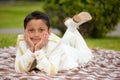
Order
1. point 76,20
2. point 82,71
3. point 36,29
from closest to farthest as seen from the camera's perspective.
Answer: point 36,29
point 82,71
point 76,20

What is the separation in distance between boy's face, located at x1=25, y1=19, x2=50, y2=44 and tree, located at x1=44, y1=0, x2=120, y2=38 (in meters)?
6.89

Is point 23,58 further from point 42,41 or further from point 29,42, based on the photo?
point 42,41

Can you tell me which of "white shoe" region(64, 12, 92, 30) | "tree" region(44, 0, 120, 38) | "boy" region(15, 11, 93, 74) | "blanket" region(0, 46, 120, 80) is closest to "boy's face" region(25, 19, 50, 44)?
"boy" region(15, 11, 93, 74)

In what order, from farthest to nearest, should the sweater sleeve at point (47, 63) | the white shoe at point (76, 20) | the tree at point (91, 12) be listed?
the tree at point (91, 12)
the white shoe at point (76, 20)
the sweater sleeve at point (47, 63)

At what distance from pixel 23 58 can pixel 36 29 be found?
46 centimetres

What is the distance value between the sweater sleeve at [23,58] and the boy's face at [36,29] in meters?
0.20

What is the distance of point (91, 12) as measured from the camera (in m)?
12.9

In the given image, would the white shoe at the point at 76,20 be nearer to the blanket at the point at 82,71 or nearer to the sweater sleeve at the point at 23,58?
the blanket at the point at 82,71

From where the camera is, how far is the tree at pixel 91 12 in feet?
42.5

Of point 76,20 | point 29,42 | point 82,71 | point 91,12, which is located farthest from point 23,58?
point 91,12

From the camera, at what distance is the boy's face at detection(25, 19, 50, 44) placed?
595cm

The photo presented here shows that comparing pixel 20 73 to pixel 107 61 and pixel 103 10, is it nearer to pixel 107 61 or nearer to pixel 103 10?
pixel 107 61

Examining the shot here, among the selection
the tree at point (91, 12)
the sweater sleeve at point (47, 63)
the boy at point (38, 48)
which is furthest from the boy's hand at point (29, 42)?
the tree at point (91, 12)

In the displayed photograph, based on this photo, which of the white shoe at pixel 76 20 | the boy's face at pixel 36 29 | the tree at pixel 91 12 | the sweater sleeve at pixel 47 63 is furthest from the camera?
the tree at pixel 91 12
